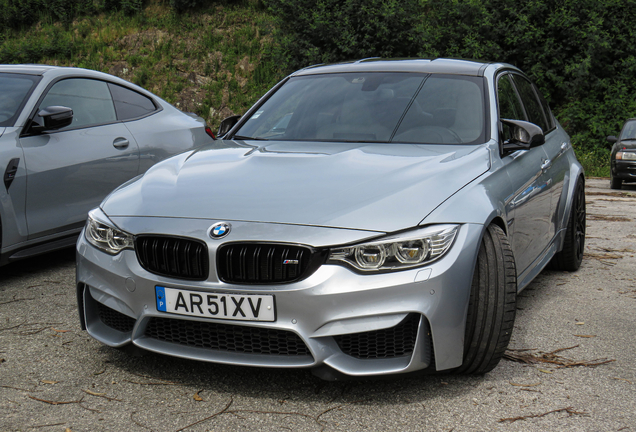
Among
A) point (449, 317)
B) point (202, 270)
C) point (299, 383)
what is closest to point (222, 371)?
point (299, 383)

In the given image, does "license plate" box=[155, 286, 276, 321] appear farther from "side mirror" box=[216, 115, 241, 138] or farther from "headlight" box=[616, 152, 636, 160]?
"headlight" box=[616, 152, 636, 160]

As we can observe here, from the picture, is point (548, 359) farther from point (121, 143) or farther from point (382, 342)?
point (121, 143)

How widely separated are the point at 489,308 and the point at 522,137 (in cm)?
130

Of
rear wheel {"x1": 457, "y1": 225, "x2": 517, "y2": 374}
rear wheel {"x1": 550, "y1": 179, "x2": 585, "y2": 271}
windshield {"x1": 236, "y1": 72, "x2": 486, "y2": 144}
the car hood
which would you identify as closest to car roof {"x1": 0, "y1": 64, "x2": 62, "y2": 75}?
windshield {"x1": 236, "y1": 72, "x2": 486, "y2": 144}

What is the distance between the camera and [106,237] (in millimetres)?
2895

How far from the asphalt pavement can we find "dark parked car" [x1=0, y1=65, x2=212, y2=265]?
3.01 ft

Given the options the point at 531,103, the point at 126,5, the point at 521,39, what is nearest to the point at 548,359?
the point at 531,103

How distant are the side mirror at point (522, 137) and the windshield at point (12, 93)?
3.35m

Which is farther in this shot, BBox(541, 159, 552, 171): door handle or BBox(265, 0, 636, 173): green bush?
BBox(265, 0, 636, 173): green bush

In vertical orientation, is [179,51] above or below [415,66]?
below

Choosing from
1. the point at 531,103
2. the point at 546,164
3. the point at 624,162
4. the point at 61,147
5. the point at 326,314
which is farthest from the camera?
the point at 624,162

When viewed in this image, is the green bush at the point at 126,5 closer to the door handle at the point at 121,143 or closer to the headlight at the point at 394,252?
the door handle at the point at 121,143

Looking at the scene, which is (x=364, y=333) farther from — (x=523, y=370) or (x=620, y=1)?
(x=620, y=1)

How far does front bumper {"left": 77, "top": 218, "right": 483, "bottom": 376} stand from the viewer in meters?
2.47
